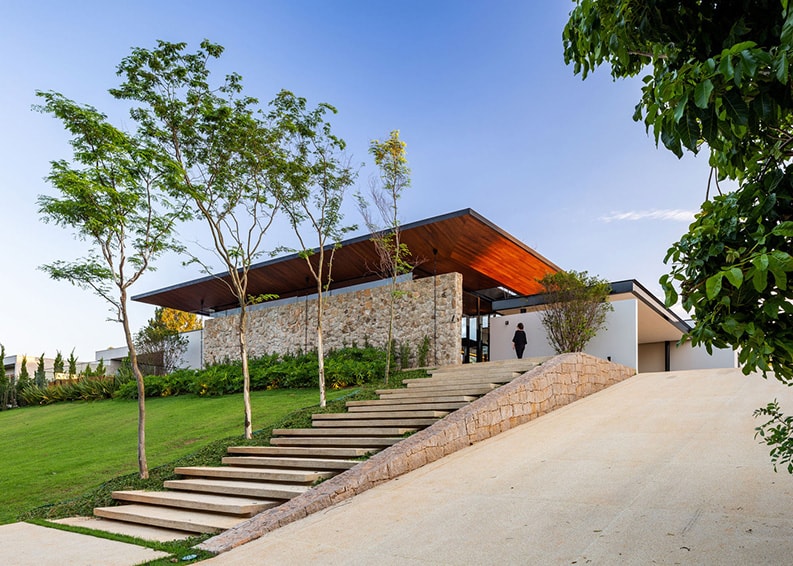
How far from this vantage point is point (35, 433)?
48.2 ft

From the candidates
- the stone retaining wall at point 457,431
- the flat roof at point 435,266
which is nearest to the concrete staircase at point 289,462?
the stone retaining wall at point 457,431

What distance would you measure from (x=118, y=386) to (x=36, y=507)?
1342 cm

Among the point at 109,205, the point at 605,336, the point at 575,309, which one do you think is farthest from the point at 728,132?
the point at 605,336

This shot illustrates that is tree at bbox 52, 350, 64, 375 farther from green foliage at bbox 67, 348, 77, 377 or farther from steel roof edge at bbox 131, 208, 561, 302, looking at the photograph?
steel roof edge at bbox 131, 208, 561, 302

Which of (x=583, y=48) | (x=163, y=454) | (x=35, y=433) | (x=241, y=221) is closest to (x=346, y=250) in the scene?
(x=241, y=221)

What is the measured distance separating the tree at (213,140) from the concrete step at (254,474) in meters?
1.47

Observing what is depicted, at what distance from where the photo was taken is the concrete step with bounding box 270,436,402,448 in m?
8.17

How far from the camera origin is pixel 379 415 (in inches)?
388

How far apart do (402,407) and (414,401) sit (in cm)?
49

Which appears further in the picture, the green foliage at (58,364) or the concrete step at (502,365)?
the green foliage at (58,364)

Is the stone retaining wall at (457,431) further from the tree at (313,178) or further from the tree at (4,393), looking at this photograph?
the tree at (4,393)

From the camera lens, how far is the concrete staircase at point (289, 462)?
6.63m

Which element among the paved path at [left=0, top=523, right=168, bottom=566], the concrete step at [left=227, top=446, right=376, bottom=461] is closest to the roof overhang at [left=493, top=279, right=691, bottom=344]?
the concrete step at [left=227, top=446, right=376, bottom=461]

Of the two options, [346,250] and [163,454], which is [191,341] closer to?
[346,250]
